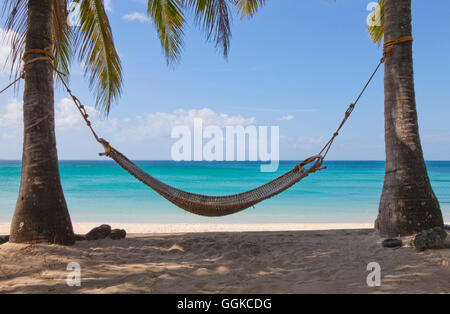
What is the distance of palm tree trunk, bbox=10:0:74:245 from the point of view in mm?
2490

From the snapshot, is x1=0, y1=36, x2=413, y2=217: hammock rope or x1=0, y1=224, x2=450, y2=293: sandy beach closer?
x1=0, y1=224, x2=450, y2=293: sandy beach

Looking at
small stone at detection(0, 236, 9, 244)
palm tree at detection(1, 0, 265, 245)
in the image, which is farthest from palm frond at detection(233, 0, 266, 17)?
small stone at detection(0, 236, 9, 244)

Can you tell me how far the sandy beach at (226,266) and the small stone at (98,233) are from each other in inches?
3.3

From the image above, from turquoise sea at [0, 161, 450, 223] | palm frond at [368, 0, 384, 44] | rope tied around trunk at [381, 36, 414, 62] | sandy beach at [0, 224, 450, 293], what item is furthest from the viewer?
turquoise sea at [0, 161, 450, 223]

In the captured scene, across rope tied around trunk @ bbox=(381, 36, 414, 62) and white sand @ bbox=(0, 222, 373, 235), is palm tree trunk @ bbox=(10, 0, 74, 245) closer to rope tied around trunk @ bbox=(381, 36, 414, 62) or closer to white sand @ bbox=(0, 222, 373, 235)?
white sand @ bbox=(0, 222, 373, 235)

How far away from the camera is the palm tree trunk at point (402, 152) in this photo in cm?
256

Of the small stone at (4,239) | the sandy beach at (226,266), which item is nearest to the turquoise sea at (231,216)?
the sandy beach at (226,266)

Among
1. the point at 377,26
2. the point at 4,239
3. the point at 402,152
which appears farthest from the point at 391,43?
the point at 4,239

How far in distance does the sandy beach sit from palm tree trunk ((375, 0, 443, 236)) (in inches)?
8.0
